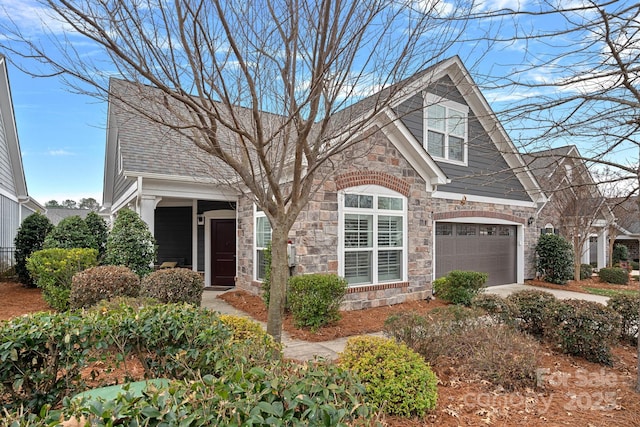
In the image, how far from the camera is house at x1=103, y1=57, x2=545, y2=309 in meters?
7.84

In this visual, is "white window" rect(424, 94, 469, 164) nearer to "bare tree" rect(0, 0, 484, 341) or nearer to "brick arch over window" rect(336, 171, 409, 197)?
"brick arch over window" rect(336, 171, 409, 197)

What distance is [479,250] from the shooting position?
470 inches

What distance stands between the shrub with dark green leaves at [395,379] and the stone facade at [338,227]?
3248 millimetres

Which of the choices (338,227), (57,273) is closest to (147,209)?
(57,273)

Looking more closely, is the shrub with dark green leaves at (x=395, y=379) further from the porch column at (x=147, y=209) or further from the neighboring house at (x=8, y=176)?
the neighboring house at (x=8, y=176)

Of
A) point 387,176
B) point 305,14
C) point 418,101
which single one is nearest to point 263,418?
point 305,14

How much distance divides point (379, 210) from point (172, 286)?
4571 mm

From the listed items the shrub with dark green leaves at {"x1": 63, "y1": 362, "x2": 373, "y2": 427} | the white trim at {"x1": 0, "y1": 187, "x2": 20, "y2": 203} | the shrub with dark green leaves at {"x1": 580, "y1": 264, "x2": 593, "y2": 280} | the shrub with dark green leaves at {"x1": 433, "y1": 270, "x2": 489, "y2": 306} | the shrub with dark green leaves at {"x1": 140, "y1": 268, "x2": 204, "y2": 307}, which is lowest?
the shrub with dark green leaves at {"x1": 580, "y1": 264, "x2": 593, "y2": 280}

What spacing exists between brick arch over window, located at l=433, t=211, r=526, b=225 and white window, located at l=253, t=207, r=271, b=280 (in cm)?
455

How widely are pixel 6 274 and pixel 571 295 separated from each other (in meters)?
17.7

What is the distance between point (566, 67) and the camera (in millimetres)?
3820

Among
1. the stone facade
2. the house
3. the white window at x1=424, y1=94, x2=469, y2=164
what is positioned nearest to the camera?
the stone facade

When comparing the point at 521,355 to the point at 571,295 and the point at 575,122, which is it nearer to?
the point at 575,122

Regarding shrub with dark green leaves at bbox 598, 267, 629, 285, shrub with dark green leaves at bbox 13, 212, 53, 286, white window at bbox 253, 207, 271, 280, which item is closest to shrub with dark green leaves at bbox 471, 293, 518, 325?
white window at bbox 253, 207, 271, 280
